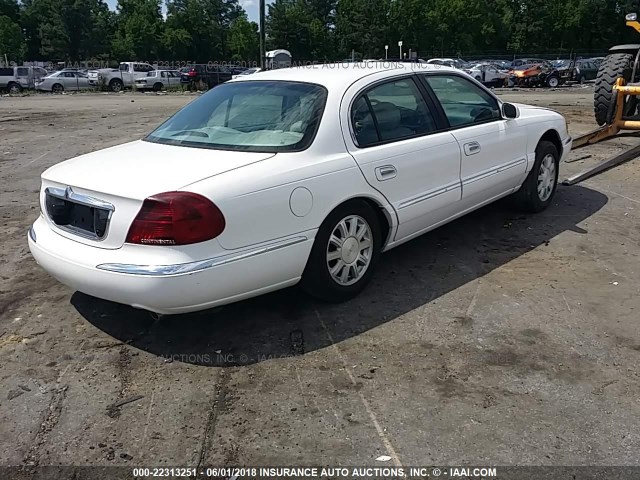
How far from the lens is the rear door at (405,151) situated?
4.14 meters

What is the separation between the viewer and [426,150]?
4.48 m

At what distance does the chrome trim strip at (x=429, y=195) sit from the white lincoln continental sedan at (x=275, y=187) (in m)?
0.01

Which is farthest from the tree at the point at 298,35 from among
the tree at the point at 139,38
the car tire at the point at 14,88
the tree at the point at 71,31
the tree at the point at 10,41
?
the car tire at the point at 14,88

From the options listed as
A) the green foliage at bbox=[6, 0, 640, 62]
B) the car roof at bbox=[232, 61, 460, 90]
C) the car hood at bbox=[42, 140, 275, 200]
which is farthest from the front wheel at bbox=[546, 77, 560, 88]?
the green foliage at bbox=[6, 0, 640, 62]

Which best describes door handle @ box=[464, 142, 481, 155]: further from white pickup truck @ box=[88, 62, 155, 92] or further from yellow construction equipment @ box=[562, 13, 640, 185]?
white pickup truck @ box=[88, 62, 155, 92]

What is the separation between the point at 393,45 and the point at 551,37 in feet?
68.7

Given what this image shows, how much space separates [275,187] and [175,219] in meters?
0.61

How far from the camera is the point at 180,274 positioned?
3248mm

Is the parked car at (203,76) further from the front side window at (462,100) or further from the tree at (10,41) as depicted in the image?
the tree at (10,41)

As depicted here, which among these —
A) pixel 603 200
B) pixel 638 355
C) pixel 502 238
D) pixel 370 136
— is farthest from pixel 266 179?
pixel 603 200

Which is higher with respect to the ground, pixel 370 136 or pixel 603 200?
pixel 370 136

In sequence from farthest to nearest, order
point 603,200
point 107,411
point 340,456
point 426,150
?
point 603,200 → point 426,150 → point 107,411 → point 340,456

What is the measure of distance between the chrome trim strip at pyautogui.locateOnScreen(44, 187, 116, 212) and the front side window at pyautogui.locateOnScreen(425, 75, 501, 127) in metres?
2.71

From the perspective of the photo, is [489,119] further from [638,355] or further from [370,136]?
[638,355]
